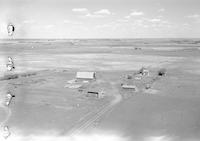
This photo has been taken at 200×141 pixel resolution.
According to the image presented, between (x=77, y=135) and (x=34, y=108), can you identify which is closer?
(x=77, y=135)

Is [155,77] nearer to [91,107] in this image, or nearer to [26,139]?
[91,107]

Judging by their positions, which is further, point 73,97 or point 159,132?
point 73,97

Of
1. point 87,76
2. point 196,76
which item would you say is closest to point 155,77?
point 196,76

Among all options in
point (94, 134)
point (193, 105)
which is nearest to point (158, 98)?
point (193, 105)

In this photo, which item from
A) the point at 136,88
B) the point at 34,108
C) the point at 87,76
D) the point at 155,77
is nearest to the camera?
the point at 34,108

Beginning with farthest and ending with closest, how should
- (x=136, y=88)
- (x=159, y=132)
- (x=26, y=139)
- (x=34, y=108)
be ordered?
1. (x=136, y=88)
2. (x=34, y=108)
3. (x=159, y=132)
4. (x=26, y=139)

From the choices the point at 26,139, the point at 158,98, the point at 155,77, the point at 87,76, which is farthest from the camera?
the point at 155,77

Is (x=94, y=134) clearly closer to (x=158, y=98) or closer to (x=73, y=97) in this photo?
(x=73, y=97)

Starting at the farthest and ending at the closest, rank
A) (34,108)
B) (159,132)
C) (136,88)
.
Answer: (136,88)
(34,108)
(159,132)

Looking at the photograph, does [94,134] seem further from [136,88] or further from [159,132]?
[136,88]
